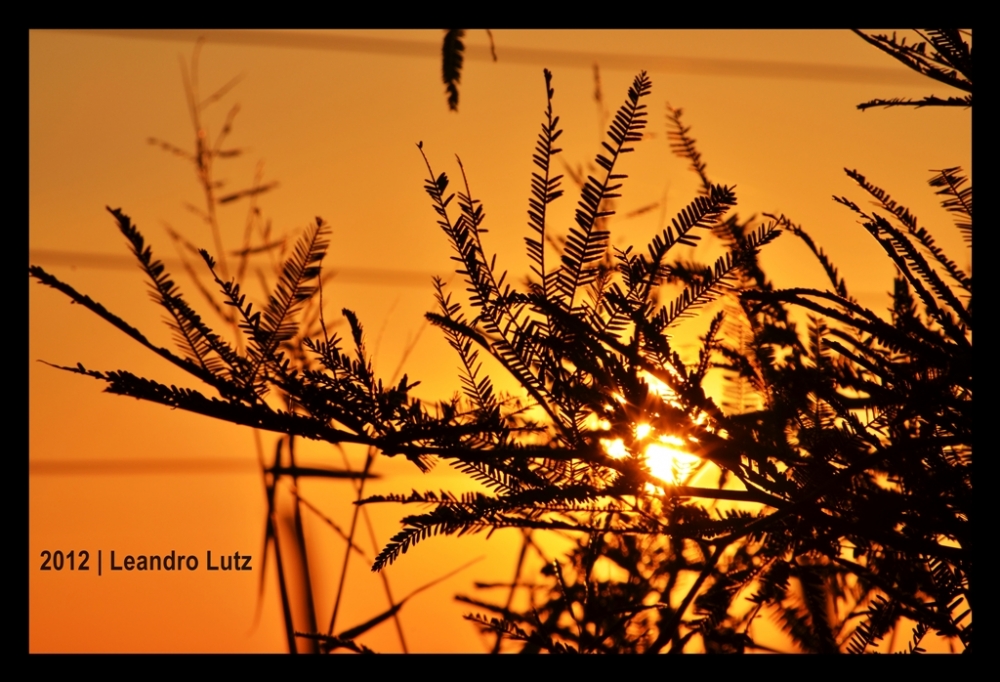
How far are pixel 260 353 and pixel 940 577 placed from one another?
2.63 ft

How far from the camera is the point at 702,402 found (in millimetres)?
728

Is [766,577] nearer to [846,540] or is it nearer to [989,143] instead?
[846,540]

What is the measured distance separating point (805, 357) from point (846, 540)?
26cm

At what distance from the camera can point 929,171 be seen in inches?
41.8

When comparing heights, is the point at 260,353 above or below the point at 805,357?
below

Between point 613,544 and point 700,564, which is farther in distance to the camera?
point 613,544

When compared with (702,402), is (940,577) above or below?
below

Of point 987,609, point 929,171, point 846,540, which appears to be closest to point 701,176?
point 929,171
